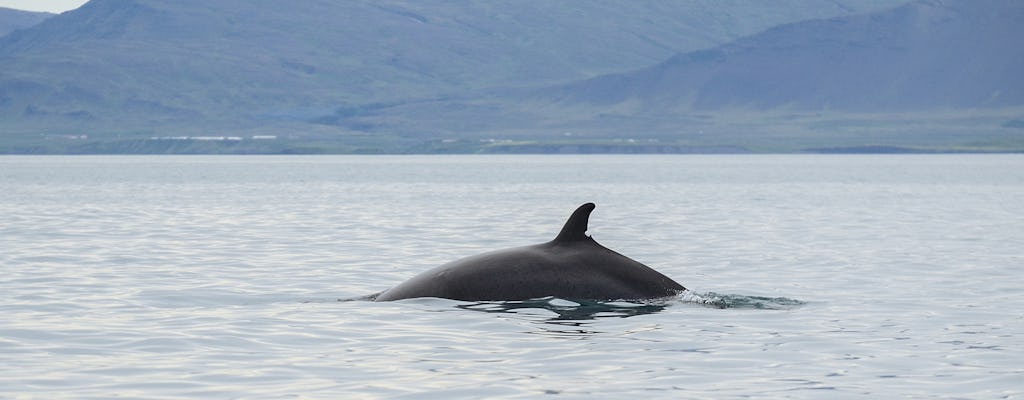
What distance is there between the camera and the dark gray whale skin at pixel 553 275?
19.3 meters

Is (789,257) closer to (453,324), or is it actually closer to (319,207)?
(453,324)

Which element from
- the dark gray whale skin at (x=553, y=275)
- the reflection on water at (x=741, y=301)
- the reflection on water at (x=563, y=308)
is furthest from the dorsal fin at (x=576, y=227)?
the reflection on water at (x=741, y=301)

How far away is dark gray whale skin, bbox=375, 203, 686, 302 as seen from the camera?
63.5ft

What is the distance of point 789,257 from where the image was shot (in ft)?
108

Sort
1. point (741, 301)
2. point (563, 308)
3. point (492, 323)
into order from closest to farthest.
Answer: point (492, 323) < point (563, 308) < point (741, 301)

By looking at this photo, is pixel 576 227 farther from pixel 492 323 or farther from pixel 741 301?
pixel 741 301

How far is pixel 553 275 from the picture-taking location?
19.3 m

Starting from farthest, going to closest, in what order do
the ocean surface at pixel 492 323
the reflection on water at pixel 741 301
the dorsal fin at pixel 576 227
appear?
1. the reflection on water at pixel 741 301
2. the dorsal fin at pixel 576 227
3. the ocean surface at pixel 492 323

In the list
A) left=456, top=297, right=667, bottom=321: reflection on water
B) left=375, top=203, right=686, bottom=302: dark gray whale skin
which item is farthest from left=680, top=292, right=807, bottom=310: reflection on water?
left=456, top=297, right=667, bottom=321: reflection on water

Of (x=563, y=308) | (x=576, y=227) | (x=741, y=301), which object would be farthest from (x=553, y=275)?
(x=741, y=301)

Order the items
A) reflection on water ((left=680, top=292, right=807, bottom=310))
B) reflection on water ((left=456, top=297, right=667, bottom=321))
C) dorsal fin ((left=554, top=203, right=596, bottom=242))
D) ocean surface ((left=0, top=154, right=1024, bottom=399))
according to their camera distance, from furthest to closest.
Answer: reflection on water ((left=680, top=292, right=807, bottom=310)) < reflection on water ((left=456, top=297, right=667, bottom=321)) < dorsal fin ((left=554, top=203, right=596, bottom=242)) < ocean surface ((left=0, top=154, right=1024, bottom=399))

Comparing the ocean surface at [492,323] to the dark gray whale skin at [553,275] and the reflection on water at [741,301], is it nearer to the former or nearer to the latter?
the reflection on water at [741,301]

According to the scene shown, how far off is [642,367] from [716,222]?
35898 millimetres

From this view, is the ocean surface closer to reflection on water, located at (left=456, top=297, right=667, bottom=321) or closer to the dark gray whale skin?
reflection on water, located at (left=456, top=297, right=667, bottom=321)
